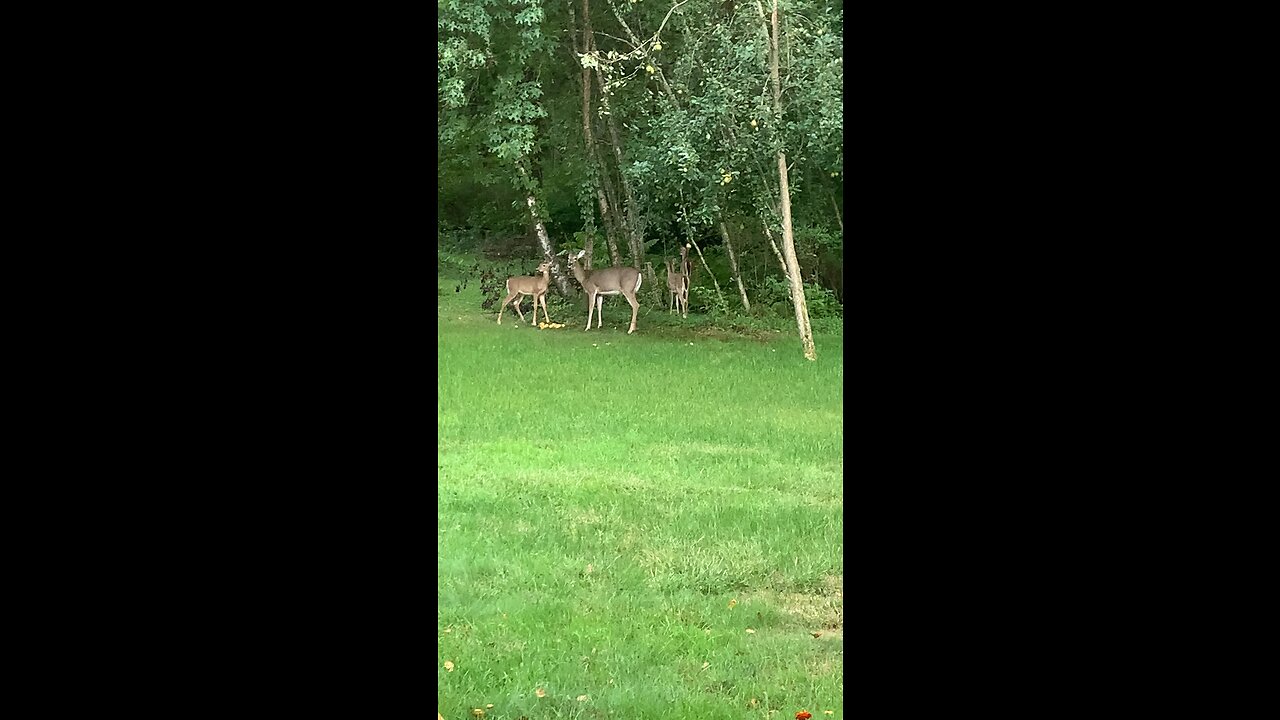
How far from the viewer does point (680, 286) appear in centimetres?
848

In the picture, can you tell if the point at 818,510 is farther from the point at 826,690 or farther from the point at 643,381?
the point at 643,381

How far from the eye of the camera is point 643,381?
21.7 feet

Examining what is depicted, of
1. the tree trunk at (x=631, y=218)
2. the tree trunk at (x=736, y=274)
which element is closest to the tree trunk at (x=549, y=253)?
the tree trunk at (x=631, y=218)

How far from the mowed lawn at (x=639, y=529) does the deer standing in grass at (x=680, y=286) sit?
74cm

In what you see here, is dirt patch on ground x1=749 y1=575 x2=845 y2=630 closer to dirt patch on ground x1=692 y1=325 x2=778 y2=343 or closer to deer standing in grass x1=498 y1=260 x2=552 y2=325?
dirt patch on ground x1=692 y1=325 x2=778 y2=343

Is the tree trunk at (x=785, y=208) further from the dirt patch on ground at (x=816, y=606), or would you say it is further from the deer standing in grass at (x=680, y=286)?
the dirt patch on ground at (x=816, y=606)

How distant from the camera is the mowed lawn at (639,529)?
3.07 meters

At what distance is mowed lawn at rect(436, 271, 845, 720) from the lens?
3068 mm
